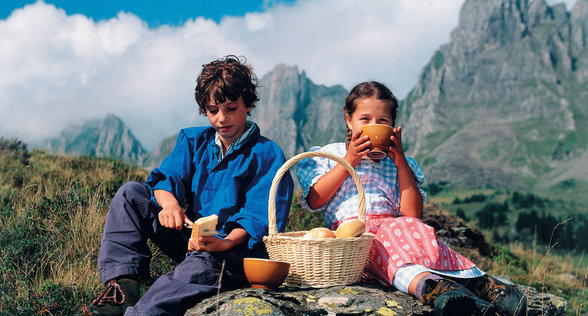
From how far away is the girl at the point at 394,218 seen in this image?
9.11 feet

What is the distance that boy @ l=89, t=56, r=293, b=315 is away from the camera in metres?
2.69

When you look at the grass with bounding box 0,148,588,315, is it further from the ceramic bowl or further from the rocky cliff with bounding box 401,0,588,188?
the rocky cliff with bounding box 401,0,588,188

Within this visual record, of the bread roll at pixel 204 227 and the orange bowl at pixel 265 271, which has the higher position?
the bread roll at pixel 204 227

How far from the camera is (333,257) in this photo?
9.22ft

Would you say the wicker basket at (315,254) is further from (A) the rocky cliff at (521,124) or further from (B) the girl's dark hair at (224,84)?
(A) the rocky cliff at (521,124)

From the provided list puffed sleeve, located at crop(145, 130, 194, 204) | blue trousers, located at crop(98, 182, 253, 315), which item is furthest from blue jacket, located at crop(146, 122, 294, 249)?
blue trousers, located at crop(98, 182, 253, 315)

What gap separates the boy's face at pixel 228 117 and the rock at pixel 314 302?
112 cm

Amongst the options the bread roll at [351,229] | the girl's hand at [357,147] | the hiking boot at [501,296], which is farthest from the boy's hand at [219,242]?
the hiking boot at [501,296]

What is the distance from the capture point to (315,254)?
2797mm

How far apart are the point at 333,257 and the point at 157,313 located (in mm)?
1099

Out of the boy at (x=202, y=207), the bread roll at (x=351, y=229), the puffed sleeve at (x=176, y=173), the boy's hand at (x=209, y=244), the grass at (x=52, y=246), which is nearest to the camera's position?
the boy's hand at (x=209, y=244)

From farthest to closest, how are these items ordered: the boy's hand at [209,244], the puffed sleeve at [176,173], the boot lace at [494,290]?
1. the puffed sleeve at [176,173]
2. the boot lace at [494,290]
3. the boy's hand at [209,244]

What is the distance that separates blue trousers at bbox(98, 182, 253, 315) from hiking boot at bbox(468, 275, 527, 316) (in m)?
1.54

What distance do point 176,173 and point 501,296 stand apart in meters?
2.40
